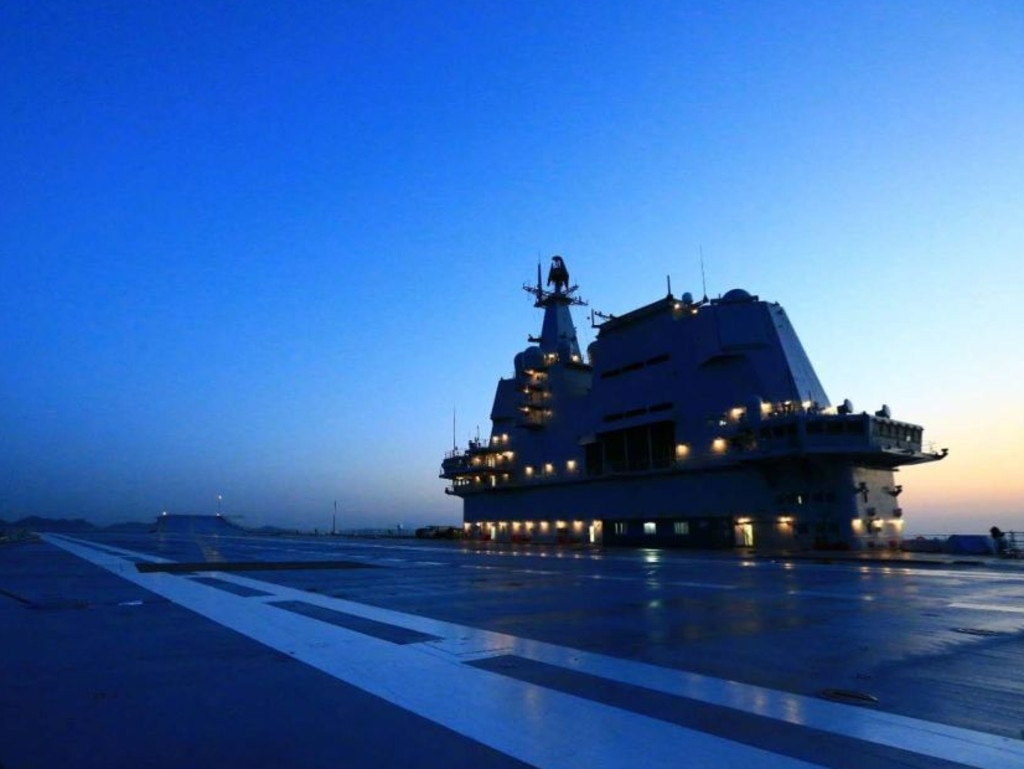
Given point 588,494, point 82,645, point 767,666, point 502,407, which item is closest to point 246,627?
point 82,645

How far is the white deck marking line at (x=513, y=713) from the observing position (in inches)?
216

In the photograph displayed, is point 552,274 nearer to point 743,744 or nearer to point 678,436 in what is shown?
point 678,436

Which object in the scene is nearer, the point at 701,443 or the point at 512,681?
the point at 512,681

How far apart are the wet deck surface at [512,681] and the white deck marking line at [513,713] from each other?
0.04 meters

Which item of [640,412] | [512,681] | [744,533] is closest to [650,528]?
[744,533]

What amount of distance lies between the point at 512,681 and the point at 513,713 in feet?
4.79

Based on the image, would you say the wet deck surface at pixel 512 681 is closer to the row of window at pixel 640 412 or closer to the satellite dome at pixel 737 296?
the satellite dome at pixel 737 296

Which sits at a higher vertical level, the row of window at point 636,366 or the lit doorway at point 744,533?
the row of window at point 636,366

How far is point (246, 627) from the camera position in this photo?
12484mm

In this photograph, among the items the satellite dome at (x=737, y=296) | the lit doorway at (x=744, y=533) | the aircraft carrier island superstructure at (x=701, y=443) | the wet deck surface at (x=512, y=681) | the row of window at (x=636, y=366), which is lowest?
the wet deck surface at (x=512, y=681)

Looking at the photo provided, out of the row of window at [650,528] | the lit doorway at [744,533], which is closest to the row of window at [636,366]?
the row of window at [650,528]

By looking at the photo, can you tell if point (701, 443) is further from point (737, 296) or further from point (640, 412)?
point (737, 296)

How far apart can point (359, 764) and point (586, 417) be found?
61.3m

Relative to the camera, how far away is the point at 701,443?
5275cm
